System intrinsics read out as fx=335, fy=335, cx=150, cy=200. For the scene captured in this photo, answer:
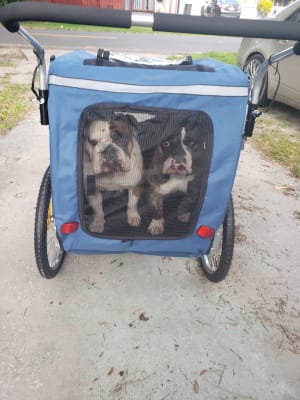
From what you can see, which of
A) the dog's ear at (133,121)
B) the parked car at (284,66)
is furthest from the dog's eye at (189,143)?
the parked car at (284,66)

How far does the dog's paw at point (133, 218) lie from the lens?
5.35ft

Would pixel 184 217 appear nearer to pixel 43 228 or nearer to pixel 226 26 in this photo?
pixel 43 228

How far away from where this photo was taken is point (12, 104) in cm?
445

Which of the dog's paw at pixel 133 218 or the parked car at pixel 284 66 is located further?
the parked car at pixel 284 66

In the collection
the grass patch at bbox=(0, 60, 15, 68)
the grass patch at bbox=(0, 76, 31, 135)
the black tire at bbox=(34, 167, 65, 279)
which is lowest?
the grass patch at bbox=(0, 76, 31, 135)

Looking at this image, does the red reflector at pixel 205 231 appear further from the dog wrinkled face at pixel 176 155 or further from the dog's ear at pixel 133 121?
the dog's ear at pixel 133 121

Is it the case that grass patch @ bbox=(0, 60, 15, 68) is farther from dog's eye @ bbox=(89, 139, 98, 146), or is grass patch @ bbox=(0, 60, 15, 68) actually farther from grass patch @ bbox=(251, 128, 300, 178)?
dog's eye @ bbox=(89, 139, 98, 146)

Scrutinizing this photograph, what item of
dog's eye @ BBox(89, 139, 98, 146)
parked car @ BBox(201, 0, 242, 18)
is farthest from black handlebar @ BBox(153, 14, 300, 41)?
parked car @ BBox(201, 0, 242, 18)

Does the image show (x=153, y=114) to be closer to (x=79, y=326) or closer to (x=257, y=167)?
(x=79, y=326)

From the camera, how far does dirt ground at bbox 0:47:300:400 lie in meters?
1.48

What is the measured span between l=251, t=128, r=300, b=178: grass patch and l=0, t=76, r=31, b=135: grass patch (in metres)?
2.87

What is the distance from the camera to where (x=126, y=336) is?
1673mm

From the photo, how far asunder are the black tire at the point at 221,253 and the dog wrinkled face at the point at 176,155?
388 millimetres

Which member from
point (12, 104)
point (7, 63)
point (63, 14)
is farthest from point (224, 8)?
point (63, 14)
